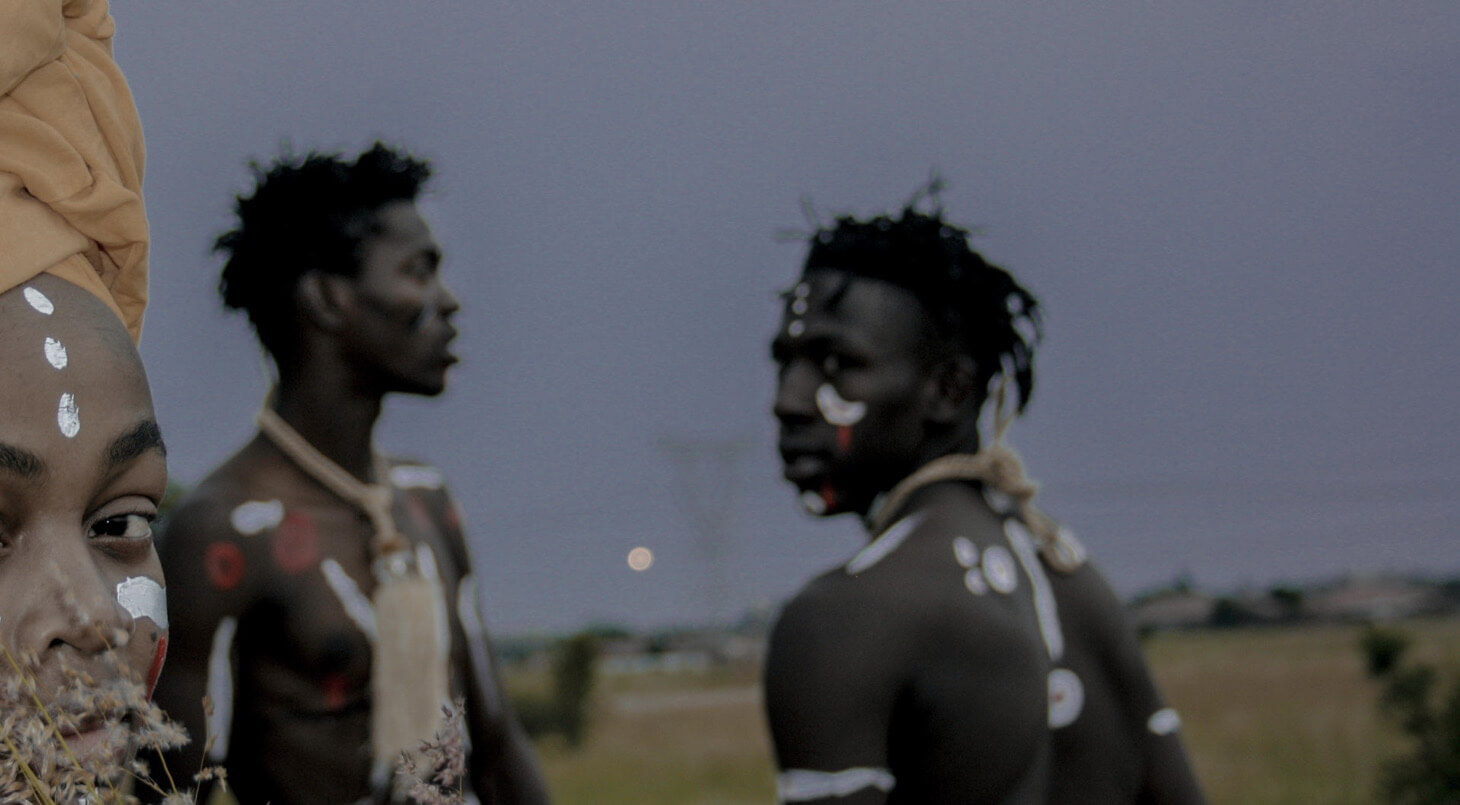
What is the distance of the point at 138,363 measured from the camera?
2.00 metres

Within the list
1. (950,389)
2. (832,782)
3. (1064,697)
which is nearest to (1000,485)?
(950,389)

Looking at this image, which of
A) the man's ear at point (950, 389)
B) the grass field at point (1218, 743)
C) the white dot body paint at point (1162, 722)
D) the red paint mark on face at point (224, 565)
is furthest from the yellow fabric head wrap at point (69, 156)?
the grass field at point (1218, 743)

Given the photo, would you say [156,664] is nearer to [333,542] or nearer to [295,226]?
[333,542]

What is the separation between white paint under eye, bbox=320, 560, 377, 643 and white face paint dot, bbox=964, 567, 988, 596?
4.97 feet

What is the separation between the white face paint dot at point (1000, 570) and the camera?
3.27 meters

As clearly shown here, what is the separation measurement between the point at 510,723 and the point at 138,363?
8.25 feet

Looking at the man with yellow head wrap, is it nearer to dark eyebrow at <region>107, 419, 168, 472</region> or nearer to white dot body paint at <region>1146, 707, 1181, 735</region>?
dark eyebrow at <region>107, 419, 168, 472</region>

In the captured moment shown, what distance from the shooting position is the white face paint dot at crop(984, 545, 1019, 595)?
3.27m

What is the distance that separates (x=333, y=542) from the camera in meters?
3.89

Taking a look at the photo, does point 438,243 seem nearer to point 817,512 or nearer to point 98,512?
point 817,512

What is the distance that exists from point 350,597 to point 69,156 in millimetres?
2063

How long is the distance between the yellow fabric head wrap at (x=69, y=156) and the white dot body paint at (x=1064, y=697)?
7.11 feet

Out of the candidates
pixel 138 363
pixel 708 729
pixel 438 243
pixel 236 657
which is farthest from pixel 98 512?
pixel 708 729

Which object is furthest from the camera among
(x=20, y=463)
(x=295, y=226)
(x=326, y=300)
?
(x=295, y=226)
